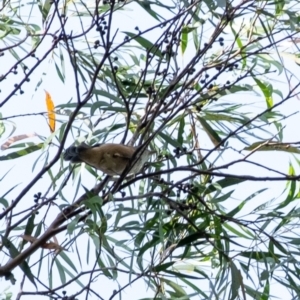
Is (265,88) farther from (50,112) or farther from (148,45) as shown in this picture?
(50,112)

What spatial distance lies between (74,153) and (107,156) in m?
0.07

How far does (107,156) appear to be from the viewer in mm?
1776

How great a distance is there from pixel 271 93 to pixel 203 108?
0.16m

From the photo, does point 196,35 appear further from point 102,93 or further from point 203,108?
point 102,93

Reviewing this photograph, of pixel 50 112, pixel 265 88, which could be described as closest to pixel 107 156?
pixel 50 112

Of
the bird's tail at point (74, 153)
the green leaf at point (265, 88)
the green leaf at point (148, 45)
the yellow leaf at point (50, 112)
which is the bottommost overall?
the bird's tail at point (74, 153)

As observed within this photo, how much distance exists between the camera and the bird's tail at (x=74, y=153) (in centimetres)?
179

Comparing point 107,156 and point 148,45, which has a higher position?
point 148,45

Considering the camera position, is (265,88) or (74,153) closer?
(74,153)

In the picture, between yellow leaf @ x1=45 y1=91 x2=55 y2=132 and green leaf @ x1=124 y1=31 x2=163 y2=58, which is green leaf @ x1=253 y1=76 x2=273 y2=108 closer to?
green leaf @ x1=124 y1=31 x2=163 y2=58

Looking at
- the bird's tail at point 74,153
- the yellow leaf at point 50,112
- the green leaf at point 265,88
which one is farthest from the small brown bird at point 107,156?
the green leaf at point 265,88

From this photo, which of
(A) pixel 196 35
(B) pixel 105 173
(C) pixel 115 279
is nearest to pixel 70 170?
(B) pixel 105 173

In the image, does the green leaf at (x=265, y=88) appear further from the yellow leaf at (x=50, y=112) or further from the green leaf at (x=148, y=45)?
the yellow leaf at (x=50, y=112)

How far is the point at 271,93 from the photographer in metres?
2.03
